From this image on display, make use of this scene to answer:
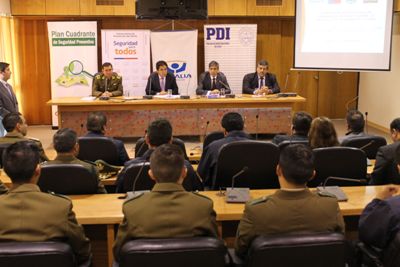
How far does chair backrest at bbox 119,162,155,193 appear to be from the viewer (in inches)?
119

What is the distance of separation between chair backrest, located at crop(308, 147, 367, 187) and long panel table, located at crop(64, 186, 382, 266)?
0.41 m

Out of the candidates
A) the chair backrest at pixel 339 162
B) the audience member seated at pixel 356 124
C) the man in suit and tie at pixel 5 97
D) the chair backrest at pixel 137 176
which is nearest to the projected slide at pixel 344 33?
the audience member seated at pixel 356 124

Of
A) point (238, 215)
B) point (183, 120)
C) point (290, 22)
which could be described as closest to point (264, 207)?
point (238, 215)

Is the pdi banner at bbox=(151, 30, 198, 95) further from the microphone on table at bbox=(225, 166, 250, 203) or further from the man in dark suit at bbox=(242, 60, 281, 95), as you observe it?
the microphone on table at bbox=(225, 166, 250, 203)

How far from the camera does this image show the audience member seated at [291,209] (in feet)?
6.71

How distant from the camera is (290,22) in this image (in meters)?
9.49

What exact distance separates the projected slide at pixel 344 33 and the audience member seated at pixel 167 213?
5.96 metres

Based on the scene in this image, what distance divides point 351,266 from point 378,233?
1.69 feet

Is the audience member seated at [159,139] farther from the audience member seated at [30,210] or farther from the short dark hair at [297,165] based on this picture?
the short dark hair at [297,165]

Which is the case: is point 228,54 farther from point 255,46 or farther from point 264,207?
point 264,207

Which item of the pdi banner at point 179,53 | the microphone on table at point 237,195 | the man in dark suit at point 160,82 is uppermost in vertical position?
the pdi banner at point 179,53

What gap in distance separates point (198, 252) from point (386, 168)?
2.14m

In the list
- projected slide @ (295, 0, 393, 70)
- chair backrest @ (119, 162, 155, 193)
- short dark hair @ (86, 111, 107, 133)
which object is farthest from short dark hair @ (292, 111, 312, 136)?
projected slide @ (295, 0, 393, 70)

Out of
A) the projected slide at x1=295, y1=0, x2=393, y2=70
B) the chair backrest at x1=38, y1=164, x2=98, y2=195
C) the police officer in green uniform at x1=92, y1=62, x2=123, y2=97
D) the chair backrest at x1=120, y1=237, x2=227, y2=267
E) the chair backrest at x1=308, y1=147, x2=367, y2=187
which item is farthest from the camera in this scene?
the police officer in green uniform at x1=92, y1=62, x2=123, y2=97
